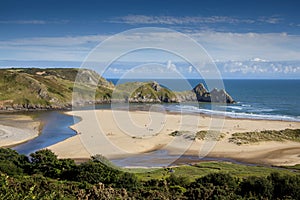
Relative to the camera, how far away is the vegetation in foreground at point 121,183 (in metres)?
16.5

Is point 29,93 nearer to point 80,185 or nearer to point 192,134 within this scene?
point 192,134

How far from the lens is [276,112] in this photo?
7794 centimetres

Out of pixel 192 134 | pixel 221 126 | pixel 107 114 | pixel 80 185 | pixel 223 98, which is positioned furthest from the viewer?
pixel 223 98

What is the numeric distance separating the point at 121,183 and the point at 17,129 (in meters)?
38.1

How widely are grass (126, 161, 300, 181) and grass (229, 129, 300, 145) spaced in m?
12.3

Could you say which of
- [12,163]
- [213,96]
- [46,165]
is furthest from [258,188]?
[213,96]

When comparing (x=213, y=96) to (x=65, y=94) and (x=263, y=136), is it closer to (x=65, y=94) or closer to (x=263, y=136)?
(x=65, y=94)

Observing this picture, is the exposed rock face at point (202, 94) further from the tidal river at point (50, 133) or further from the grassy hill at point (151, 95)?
the tidal river at point (50, 133)

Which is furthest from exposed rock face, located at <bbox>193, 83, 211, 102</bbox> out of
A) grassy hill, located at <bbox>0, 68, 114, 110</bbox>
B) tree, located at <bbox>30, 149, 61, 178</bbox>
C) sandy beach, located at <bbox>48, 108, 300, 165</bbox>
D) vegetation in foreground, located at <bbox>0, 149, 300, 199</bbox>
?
tree, located at <bbox>30, 149, 61, 178</bbox>

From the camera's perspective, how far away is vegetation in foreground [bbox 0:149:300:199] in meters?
16.5

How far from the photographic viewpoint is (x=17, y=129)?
52750 mm

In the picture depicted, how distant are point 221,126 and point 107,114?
90.7 feet

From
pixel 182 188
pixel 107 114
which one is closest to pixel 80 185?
pixel 182 188

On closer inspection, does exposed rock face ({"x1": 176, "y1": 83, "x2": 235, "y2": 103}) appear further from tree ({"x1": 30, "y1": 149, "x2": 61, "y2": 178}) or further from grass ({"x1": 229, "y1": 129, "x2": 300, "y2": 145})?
tree ({"x1": 30, "y1": 149, "x2": 61, "y2": 178})
